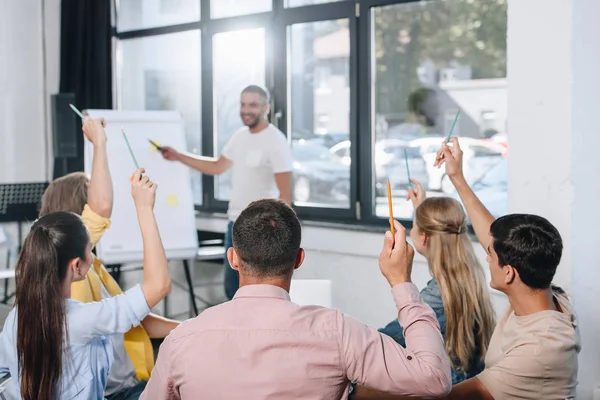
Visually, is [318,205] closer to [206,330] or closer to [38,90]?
[38,90]

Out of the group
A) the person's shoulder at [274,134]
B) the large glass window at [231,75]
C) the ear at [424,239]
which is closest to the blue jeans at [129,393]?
the ear at [424,239]

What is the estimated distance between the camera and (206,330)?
4.55 feet

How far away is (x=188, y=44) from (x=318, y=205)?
5.66ft

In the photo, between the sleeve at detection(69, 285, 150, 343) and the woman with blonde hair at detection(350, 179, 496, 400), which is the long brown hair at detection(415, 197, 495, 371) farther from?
the sleeve at detection(69, 285, 150, 343)

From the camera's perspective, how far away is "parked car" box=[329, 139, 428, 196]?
4887mm

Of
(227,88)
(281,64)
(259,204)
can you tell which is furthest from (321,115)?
(259,204)

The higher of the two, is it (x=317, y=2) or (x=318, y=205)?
(x=317, y=2)

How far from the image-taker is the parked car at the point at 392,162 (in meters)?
4.89

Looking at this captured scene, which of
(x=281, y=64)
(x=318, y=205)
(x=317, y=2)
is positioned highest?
(x=317, y=2)

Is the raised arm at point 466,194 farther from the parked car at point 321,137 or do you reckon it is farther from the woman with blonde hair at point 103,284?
the parked car at point 321,137

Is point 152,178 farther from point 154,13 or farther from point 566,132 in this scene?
point 566,132

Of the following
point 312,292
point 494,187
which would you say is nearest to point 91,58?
point 494,187

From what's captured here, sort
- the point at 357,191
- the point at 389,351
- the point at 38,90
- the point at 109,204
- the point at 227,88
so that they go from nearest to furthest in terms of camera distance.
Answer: the point at 389,351, the point at 109,204, the point at 357,191, the point at 227,88, the point at 38,90

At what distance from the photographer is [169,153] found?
191 inches
